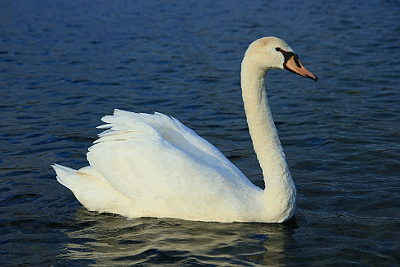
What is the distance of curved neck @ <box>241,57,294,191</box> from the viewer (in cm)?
507

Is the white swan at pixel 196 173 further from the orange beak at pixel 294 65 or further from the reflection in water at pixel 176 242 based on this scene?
the reflection in water at pixel 176 242

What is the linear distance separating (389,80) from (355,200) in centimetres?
609

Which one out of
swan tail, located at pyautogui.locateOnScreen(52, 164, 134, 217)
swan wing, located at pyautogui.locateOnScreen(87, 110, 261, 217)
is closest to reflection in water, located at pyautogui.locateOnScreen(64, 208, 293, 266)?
swan tail, located at pyautogui.locateOnScreen(52, 164, 134, 217)

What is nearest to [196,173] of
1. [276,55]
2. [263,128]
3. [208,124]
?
[263,128]

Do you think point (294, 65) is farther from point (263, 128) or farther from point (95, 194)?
point (95, 194)

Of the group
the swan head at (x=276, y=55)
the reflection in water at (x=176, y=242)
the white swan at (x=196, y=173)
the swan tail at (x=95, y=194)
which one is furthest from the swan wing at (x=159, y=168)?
the swan head at (x=276, y=55)

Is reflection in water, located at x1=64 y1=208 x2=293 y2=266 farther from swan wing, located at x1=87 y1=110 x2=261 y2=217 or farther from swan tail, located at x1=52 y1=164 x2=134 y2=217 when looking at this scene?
swan wing, located at x1=87 y1=110 x2=261 y2=217

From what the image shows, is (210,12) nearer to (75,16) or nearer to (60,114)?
(75,16)

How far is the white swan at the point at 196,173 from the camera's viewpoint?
496 centimetres

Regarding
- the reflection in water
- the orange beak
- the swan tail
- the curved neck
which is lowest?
the reflection in water

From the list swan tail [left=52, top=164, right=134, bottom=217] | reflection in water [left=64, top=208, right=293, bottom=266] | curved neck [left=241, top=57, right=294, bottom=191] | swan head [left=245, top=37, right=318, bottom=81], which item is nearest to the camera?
reflection in water [left=64, top=208, right=293, bottom=266]

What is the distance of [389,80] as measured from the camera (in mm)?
10969

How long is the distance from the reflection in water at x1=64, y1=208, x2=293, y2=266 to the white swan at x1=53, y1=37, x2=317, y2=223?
105 millimetres

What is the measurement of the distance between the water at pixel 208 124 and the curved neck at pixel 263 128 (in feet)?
1.65
